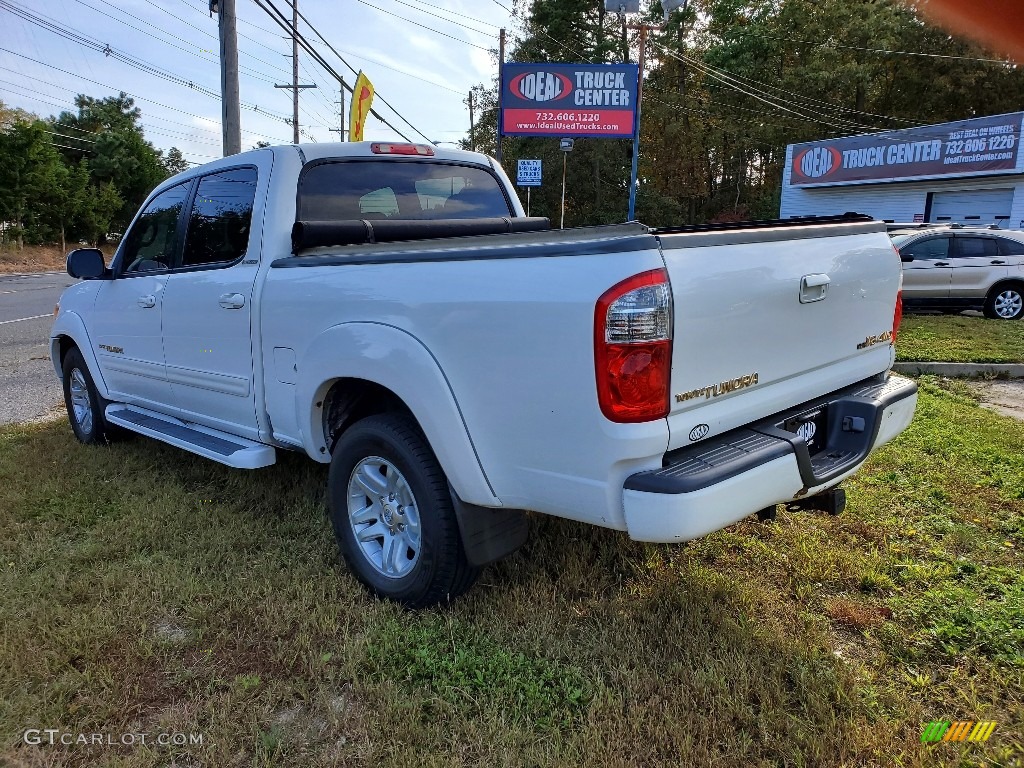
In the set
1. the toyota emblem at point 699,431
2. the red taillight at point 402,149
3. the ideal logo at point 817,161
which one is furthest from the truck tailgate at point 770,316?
the ideal logo at point 817,161

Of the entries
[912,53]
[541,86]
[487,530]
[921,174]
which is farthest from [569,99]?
[487,530]

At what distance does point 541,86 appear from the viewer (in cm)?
2456

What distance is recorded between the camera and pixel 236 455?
3.76 meters

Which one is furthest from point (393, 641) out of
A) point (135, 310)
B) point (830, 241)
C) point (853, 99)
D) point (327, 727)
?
point (853, 99)

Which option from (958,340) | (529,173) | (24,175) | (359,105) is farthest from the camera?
(24,175)

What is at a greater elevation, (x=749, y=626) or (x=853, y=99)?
(x=853, y=99)

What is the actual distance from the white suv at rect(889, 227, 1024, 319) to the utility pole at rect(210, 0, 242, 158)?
427 inches

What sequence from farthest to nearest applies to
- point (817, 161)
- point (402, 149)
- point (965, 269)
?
point (817, 161)
point (965, 269)
point (402, 149)

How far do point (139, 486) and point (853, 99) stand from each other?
40.9 meters

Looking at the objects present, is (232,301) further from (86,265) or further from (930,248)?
(930,248)

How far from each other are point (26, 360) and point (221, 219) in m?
7.06

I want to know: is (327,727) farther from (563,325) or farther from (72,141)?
(72,141)

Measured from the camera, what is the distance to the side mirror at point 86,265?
16.3 ft

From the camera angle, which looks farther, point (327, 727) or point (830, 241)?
point (830, 241)
